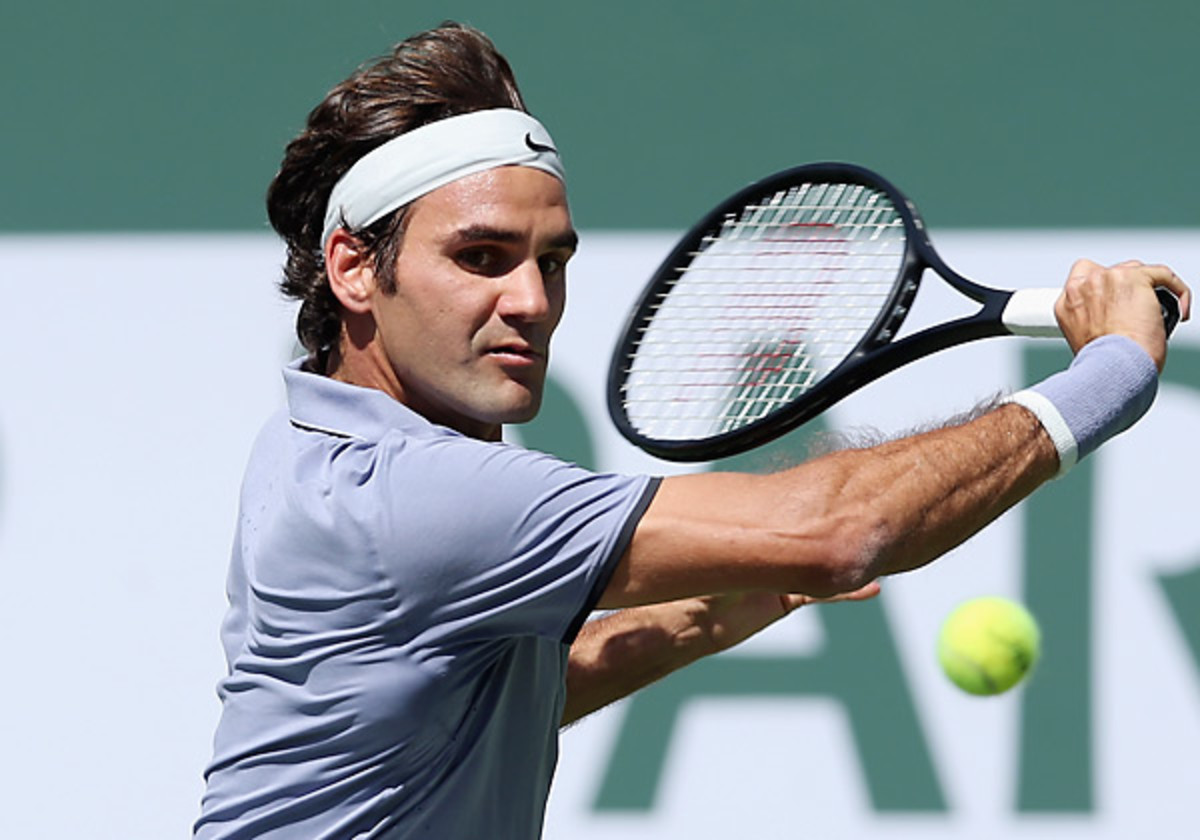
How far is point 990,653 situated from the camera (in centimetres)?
361

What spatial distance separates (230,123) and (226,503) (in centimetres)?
91

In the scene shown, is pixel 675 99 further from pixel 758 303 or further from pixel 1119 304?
pixel 1119 304

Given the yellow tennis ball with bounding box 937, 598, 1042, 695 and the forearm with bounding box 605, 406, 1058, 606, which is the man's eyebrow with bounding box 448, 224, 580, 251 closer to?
the forearm with bounding box 605, 406, 1058, 606

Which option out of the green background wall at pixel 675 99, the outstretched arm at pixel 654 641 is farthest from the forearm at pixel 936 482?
the green background wall at pixel 675 99

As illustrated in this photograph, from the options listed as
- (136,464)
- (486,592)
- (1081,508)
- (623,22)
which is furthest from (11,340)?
(486,592)

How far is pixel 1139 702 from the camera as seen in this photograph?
4.61 meters

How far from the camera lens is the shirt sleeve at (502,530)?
2.28 meters

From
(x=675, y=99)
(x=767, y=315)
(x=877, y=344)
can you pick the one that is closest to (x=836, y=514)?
(x=877, y=344)

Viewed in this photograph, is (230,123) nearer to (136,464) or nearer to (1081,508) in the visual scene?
(136,464)

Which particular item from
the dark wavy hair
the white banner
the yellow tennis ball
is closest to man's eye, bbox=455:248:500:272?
the dark wavy hair

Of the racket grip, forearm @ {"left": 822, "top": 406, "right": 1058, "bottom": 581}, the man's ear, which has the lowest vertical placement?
forearm @ {"left": 822, "top": 406, "right": 1058, "bottom": 581}

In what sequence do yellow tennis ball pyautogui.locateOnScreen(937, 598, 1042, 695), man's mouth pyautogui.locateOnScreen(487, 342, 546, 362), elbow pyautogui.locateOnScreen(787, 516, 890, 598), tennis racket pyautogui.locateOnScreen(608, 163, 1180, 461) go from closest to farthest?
elbow pyautogui.locateOnScreen(787, 516, 890, 598) < man's mouth pyautogui.locateOnScreen(487, 342, 546, 362) < tennis racket pyautogui.locateOnScreen(608, 163, 1180, 461) < yellow tennis ball pyautogui.locateOnScreen(937, 598, 1042, 695)

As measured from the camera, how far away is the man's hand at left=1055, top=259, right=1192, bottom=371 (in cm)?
239

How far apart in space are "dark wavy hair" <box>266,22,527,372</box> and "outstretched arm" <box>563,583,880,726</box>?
24.2 inches
